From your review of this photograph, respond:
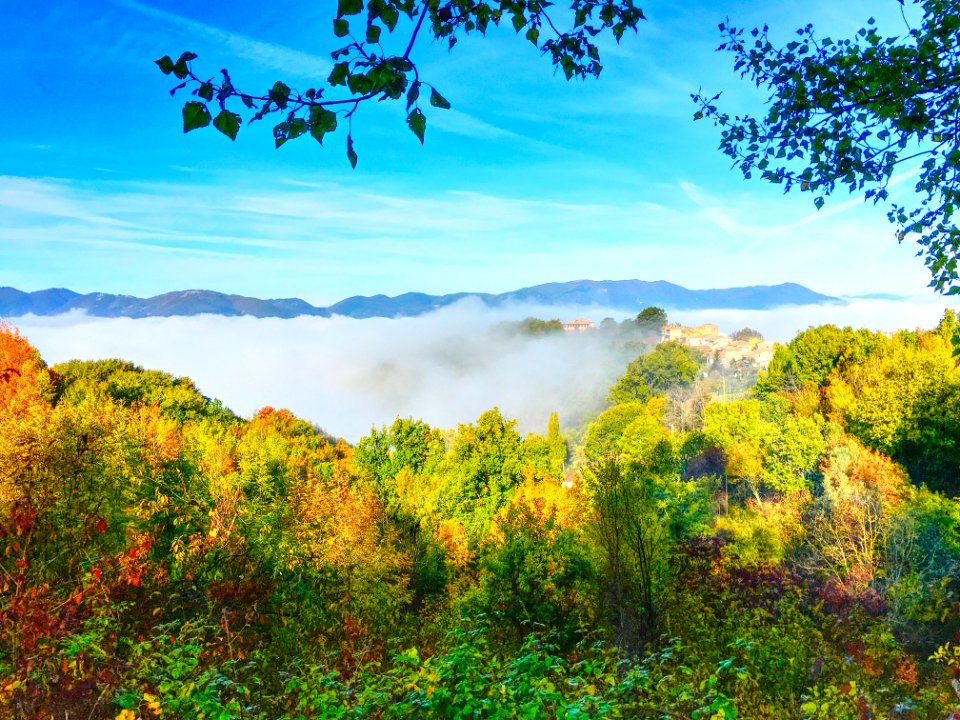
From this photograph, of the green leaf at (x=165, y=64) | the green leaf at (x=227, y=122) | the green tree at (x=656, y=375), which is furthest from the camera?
the green tree at (x=656, y=375)

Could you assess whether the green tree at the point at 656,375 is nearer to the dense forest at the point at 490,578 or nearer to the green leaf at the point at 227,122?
the dense forest at the point at 490,578

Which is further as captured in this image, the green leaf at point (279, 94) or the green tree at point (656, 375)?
the green tree at point (656, 375)

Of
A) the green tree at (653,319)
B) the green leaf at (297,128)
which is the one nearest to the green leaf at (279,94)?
the green leaf at (297,128)

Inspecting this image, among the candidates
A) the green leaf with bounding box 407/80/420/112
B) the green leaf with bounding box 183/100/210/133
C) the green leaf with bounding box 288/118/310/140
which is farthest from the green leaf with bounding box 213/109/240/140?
the green leaf with bounding box 407/80/420/112

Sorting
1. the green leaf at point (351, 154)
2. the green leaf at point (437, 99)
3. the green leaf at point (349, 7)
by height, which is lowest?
the green leaf at point (351, 154)

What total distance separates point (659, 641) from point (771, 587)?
738 centimetres

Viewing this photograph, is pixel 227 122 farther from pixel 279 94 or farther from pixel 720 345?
pixel 720 345

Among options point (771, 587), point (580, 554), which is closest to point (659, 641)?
point (580, 554)

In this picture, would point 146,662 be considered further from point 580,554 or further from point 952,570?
point 952,570

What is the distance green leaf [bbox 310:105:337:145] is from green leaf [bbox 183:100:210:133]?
0.39 metres

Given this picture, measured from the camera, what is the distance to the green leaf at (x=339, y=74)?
→ 2340 millimetres

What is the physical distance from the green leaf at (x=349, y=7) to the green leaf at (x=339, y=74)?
18 cm

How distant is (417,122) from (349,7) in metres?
0.48

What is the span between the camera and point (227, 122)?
7.61ft
